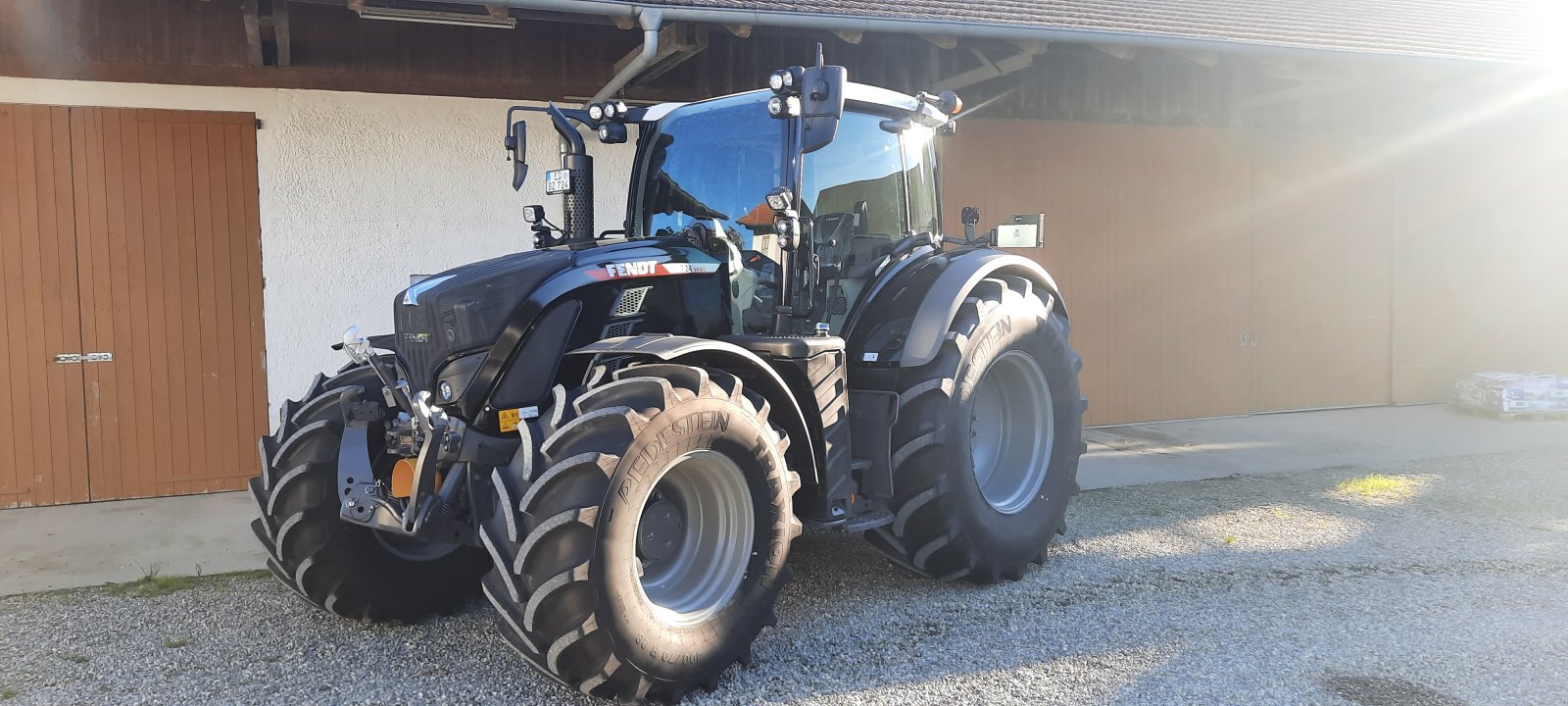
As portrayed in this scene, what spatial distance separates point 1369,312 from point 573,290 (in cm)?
920

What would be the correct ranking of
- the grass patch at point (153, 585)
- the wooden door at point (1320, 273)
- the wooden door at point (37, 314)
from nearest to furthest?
the grass patch at point (153, 585) < the wooden door at point (37, 314) < the wooden door at point (1320, 273)

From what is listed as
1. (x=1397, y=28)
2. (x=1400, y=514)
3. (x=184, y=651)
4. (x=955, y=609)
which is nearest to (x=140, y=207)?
(x=184, y=651)

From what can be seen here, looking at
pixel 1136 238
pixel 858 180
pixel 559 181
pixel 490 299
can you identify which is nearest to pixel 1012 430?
pixel 858 180

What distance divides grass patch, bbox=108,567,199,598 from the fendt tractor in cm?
110

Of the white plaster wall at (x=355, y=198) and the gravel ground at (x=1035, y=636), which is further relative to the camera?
the white plaster wall at (x=355, y=198)

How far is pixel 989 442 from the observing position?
16.2ft

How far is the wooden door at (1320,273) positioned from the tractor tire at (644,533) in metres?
7.57

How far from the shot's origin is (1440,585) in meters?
4.47

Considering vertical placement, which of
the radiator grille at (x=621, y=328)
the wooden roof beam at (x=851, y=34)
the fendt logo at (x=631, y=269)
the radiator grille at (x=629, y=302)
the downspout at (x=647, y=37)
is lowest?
the radiator grille at (x=621, y=328)

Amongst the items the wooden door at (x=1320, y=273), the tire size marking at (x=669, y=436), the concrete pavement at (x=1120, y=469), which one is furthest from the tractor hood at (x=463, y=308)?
the wooden door at (x=1320, y=273)

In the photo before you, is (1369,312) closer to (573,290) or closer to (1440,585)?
(1440,585)

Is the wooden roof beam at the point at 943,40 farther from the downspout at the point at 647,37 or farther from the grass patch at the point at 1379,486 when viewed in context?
the grass patch at the point at 1379,486

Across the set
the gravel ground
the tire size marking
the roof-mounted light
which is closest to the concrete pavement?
the gravel ground

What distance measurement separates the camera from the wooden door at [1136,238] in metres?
8.51
